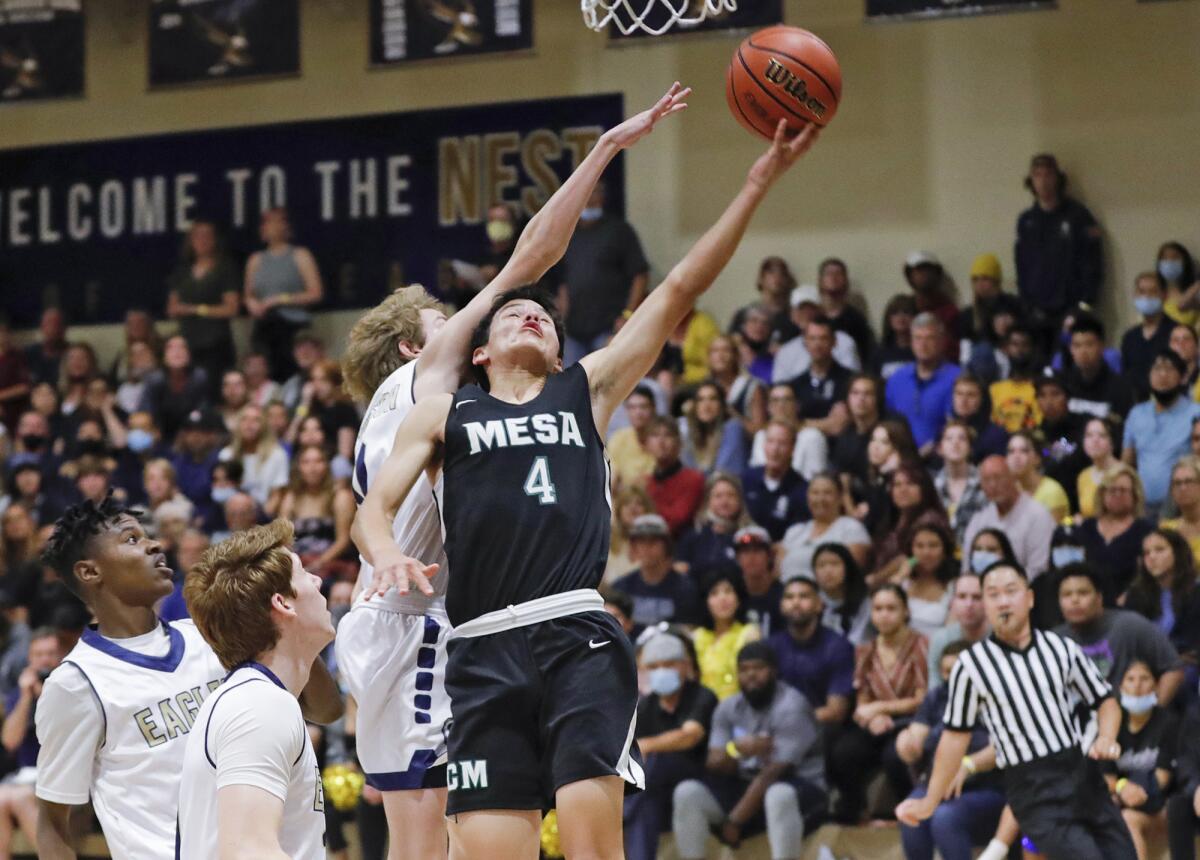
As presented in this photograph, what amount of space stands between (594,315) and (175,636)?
27.7 feet

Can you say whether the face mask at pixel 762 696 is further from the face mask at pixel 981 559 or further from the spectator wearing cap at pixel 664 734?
the face mask at pixel 981 559

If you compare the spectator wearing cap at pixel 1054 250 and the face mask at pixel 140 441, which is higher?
the spectator wearing cap at pixel 1054 250

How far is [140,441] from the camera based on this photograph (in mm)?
14086

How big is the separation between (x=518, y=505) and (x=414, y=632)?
0.78 meters

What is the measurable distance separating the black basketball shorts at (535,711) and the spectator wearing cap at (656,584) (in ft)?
18.2

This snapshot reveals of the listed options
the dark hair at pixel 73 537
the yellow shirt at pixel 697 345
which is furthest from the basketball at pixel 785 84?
the yellow shirt at pixel 697 345

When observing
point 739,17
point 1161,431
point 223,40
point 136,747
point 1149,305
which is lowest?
point 136,747

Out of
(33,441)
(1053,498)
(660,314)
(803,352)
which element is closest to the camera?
(660,314)

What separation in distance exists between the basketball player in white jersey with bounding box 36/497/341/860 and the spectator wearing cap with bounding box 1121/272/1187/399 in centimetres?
760

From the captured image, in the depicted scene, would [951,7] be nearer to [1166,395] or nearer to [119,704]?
[1166,395]

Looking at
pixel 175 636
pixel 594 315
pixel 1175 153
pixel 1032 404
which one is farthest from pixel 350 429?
pixel 175 636

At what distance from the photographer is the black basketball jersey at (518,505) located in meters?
4.80

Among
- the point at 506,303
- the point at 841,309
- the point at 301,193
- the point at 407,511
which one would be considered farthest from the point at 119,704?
the point at 301,193

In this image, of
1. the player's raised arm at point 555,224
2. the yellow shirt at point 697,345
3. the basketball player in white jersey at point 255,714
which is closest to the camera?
the basketball player in white jersey at point 255,714
